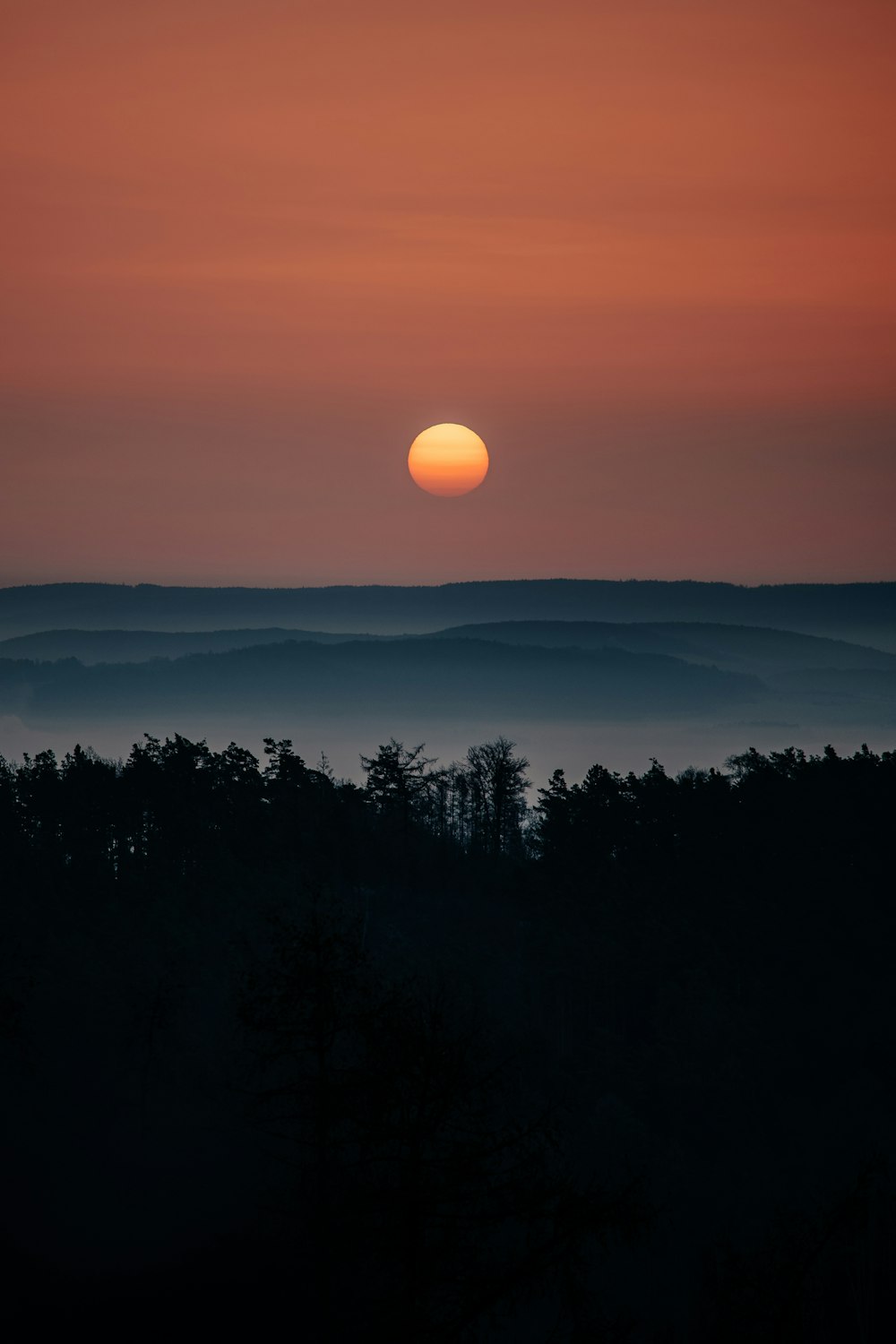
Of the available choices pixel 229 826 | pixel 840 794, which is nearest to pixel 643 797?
pixel 840 794

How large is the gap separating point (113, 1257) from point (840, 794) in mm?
53911

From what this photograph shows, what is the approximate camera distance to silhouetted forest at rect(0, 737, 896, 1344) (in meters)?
21.2

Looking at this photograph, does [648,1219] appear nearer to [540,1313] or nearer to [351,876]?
[540,1313]

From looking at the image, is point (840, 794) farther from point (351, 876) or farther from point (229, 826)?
point (229, 826)

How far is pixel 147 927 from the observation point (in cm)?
6394

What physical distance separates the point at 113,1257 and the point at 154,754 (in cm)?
5363

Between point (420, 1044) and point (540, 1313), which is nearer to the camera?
point (420, 1044)

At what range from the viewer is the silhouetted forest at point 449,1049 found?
836 inches

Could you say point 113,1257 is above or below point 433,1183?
below

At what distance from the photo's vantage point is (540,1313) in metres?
42.6

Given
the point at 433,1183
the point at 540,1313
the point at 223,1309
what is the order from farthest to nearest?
the point at 540,1313, the point at 223,1309, the point at 433,1183

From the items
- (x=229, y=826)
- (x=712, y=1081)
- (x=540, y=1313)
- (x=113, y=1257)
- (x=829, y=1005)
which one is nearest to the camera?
(x=113, y=1257)

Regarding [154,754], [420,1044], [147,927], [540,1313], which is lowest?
[540,1313]

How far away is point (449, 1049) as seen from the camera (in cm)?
2109
